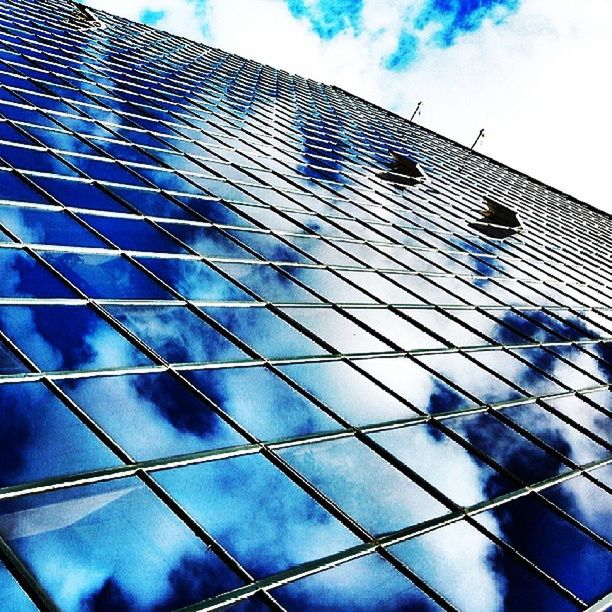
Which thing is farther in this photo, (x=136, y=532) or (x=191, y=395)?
(x=191, y=395)

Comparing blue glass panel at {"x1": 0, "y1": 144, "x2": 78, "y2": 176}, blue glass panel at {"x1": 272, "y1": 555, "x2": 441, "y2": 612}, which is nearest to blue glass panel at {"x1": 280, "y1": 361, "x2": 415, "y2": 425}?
blue glass panel at {"x1": 272, "y1": 555, "x2": 441, "y2": 612}

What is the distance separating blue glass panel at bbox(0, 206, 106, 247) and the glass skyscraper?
0.05 m

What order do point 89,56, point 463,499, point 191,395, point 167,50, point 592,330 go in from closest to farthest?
point 191,395, point 463,499, point 592,330, point 89,56, point 167,50

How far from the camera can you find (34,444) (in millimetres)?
7320

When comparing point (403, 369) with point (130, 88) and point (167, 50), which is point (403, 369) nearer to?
point (130, 88)

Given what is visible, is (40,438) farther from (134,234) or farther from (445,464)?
(445,464)

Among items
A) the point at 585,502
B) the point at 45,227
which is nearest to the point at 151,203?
the point at 45,227

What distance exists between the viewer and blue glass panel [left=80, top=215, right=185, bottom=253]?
36.2 feet

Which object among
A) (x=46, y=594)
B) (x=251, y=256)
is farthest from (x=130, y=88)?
(x=46, y=594)

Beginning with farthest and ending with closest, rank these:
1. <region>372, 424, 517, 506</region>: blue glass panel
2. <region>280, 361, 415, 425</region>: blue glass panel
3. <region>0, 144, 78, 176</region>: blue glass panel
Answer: <region>0, 144, 78, 176</region>: blue glass panel
<region>280, 361, 415, 425</region>: blue glass panel
<region>372, 424, 517, 506</region>: blue glass panel

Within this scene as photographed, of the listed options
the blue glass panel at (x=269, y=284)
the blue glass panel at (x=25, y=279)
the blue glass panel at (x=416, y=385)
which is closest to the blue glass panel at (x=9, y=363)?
the blue glass panel at (x=25, y=279)

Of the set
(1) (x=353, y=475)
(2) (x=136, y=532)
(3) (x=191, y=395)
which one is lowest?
(2) (x=136, y=532)

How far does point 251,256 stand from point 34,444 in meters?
6.61

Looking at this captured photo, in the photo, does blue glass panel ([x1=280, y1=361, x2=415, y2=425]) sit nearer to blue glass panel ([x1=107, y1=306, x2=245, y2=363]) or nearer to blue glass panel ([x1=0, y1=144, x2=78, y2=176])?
blue glass panel ([x1=107, y1=306, x2=245, y2=363])
